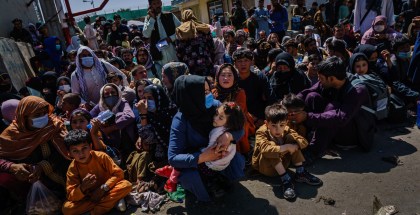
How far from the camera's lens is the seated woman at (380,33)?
5754mm

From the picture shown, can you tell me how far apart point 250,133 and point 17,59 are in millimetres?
6616

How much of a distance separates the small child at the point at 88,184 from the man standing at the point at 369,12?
6050 millimetres

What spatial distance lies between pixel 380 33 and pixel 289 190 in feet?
14.4

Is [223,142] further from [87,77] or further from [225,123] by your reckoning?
[87,77]

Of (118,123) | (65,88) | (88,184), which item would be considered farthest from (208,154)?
(65,88)

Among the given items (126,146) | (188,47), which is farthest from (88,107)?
(188,47)

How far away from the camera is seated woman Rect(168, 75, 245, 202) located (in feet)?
8.82

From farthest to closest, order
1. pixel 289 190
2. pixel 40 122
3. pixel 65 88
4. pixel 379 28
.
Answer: pixel 379 28 < pixel 65 88 < pixel 40 122 < pixel 289 190

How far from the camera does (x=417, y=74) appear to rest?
4.54m

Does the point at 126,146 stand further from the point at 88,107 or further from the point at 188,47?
the point at 188,47

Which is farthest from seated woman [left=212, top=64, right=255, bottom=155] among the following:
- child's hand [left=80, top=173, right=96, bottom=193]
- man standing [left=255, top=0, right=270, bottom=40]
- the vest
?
man standing [left=255, top=0, right=270, bottom=40]

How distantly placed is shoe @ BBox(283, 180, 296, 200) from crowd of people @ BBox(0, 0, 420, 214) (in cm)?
1

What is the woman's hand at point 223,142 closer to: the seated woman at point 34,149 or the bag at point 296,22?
the seated woman at point 34,149

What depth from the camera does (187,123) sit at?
9.48ft
